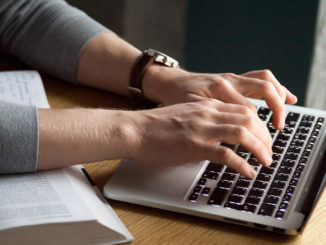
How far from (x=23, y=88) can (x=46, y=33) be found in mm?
175

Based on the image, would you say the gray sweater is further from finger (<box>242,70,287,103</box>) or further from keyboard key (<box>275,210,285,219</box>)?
keyboard key (<box>275,210,285,219</box>)

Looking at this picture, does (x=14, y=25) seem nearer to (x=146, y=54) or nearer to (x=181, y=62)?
(x=146, y=54)

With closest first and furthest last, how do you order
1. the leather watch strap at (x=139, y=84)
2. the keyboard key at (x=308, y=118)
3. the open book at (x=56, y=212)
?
the open book at (x=56, y=212)
the keyboard key at (x=308, y=118)
the leather watch strap at (x=139, y=84)

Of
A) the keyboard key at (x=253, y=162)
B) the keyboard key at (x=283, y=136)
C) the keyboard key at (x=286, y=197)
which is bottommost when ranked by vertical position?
the keyboard key at (x=283, y=136)

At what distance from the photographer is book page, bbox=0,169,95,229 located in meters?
0.67

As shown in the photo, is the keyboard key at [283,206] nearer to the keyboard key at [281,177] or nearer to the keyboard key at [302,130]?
the keyboard key at [281,177]

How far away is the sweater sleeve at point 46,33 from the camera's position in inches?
45.9

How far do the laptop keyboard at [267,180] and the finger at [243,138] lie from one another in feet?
0.09

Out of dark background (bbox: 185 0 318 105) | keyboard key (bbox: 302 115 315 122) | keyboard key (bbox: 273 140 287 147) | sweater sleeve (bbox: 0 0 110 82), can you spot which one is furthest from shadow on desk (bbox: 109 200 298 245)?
dark background (bbox: 185 0 318 105)

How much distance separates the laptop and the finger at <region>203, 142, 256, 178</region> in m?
0.02

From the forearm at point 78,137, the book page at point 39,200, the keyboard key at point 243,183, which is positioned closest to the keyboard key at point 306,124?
the keyboard key at point 243,183

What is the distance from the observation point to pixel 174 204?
77 centimetres

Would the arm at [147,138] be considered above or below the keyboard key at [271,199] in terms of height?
above

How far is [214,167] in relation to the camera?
2.81 feet
